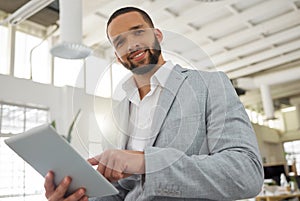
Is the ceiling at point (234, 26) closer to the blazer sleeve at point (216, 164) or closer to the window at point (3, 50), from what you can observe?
the window at point (3, 50)

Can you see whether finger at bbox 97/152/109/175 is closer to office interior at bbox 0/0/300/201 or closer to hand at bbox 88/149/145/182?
hand at bbox 88/149/145/182

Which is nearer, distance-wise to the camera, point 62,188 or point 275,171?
point 62,188

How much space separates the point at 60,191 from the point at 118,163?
0.11 m

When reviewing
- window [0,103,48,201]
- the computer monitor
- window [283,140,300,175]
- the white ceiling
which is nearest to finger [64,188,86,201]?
the white ceiling

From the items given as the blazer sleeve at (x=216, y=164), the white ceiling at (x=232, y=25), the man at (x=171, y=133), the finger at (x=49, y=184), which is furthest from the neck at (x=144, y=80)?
the white ceiling at (x=232, y=25)

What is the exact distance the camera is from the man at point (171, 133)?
0.58 metres

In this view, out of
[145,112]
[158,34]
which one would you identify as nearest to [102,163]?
[145,112]

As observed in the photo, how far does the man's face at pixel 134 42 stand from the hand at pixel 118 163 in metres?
0.16

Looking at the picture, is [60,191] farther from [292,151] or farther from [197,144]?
[292,151]

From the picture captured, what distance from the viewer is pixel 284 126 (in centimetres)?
1080

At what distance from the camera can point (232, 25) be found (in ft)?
18.4

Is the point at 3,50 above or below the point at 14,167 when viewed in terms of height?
above

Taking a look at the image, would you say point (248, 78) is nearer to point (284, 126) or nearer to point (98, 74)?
point (284, 126)

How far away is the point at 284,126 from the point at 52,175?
36.5ft
